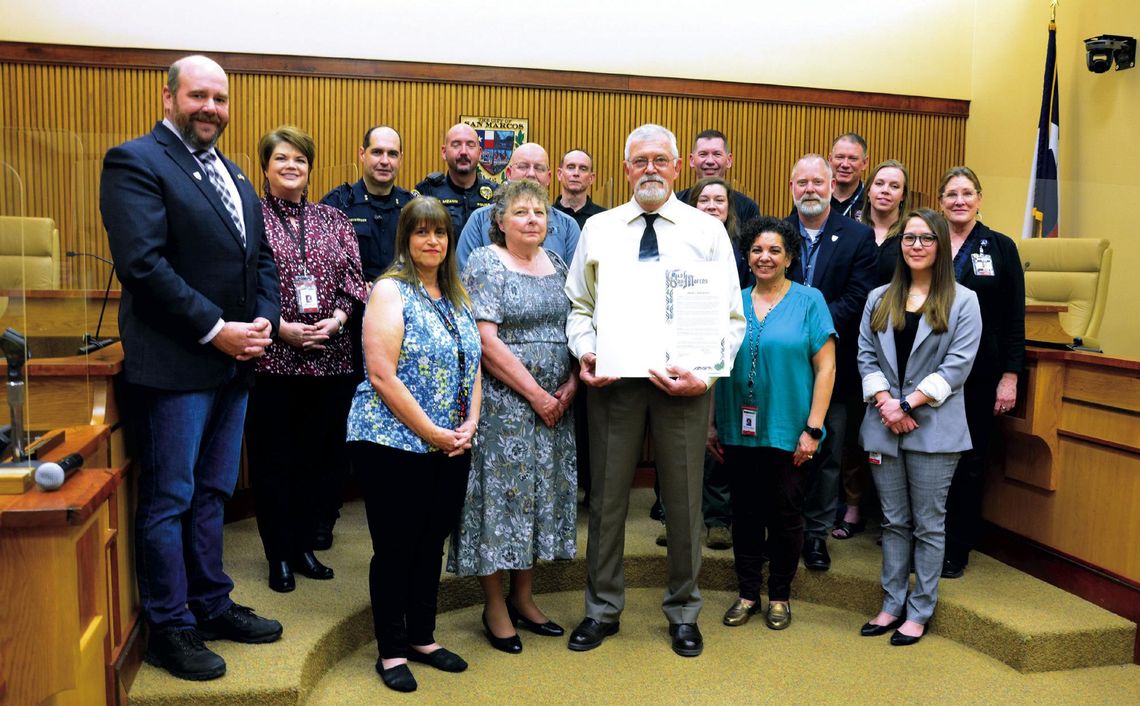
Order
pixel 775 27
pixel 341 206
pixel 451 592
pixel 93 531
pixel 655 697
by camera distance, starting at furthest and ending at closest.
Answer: pixel 775 27 < pixel 341 206 < pixel 451 592 < pixel 655 697 < pixel 93 531

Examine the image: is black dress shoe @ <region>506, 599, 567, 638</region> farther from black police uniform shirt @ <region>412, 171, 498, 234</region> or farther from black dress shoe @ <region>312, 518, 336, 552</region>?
black police uniform shirt @ <region>412, 171, 498, 234</region>

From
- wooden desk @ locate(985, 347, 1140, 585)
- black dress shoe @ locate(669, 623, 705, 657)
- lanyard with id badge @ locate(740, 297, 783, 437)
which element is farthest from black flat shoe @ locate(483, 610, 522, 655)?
wooden desk @ locate(985, 347, 1140, 585)

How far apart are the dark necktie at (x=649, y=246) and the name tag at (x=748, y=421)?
62 cm

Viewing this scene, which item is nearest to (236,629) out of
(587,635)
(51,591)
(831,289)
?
(51,591)

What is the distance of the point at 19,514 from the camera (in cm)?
179

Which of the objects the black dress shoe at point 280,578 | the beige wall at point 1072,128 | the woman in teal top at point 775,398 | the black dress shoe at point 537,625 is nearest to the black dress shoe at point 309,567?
the black dress shoe at point 280,578

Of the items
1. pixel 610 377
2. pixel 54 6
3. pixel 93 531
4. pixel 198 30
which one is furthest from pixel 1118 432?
pixel 54 6

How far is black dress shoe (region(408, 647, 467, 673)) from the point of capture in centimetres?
276

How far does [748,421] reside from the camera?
3.07 metres

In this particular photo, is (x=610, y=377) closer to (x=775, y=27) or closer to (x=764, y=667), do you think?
(x=764, y=667)

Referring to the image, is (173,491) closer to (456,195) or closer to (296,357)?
(296,357)

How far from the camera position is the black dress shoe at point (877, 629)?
10.5 ft

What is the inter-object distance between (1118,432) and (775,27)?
3.92 meters

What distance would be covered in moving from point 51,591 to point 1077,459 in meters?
3.29
